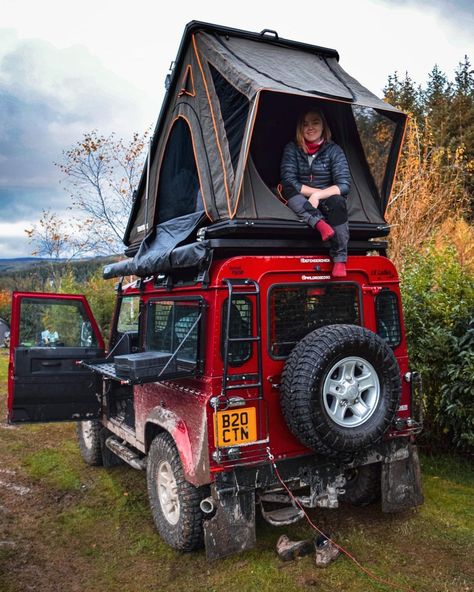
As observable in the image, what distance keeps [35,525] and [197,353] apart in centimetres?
241

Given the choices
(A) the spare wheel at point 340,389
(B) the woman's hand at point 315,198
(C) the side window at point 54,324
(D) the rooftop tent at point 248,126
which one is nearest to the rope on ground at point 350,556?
(A) the spare wheel at point 340,389

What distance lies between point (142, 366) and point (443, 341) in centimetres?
313

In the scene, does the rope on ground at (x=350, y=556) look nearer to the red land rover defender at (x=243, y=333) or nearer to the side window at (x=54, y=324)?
the red land rover defender at (x=243, y=333)

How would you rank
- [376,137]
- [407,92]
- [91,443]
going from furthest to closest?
[407,92], [91,443], [376,137]

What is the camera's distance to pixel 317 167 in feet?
15.4

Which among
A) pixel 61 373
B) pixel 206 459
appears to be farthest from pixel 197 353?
pixel 61 373

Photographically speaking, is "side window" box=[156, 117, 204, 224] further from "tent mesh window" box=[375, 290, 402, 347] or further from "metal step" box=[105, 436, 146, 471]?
"metal step" box=[105, 436, 146, 471]

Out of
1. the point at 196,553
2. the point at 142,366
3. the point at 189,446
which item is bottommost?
the point at 196,553

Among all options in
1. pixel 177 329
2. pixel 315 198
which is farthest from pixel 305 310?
pixel 177 329

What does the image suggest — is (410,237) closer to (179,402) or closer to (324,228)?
(324,228)

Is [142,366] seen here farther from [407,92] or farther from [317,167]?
[407,92]

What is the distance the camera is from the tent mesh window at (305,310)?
394 centimetres

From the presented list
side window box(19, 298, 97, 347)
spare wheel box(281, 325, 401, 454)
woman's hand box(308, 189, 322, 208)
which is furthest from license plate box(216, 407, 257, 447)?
side window box(19, 298, 97, 347)

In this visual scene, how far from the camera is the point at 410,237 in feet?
37.7
